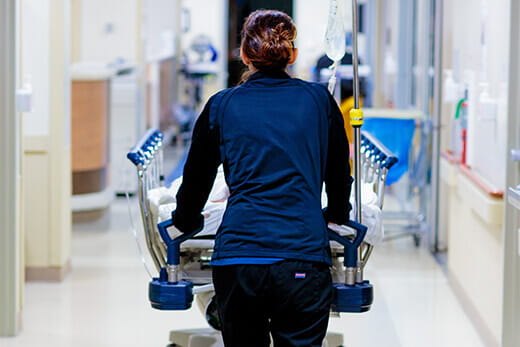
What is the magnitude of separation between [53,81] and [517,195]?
333 cm

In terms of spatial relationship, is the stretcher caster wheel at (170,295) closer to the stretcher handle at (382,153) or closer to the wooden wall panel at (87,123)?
the stretcher handle at (382,153)

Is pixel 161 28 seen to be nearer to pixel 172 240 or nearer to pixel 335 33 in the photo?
pixel 335 33

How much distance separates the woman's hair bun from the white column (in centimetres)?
202

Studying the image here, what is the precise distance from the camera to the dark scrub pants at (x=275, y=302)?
8.91ft

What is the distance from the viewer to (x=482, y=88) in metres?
5.06

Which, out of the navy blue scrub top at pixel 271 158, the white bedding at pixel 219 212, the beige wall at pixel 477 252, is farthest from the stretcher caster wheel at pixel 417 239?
the navy blue scrub top at pixel 271 158

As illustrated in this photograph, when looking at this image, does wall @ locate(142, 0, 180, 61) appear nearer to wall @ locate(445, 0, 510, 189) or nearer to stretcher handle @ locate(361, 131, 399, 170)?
wall @ locate(445, 0, 510, 189)

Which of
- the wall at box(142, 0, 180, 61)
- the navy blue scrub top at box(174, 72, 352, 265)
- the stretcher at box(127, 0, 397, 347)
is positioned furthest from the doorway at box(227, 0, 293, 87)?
the navy blue scrub top at box(174, 72, 352, 265)

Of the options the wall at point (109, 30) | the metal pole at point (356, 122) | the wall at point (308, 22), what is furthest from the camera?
the wall at point (308, 22)

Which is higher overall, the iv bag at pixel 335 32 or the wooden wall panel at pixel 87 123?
the iv bag at pixel 335 32

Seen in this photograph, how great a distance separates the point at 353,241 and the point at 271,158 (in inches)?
23.4

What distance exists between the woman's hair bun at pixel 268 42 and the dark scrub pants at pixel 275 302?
594 mm

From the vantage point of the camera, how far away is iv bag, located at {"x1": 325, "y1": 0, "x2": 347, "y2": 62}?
332 cm

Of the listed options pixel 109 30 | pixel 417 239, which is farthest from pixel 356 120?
pixel 109 30
